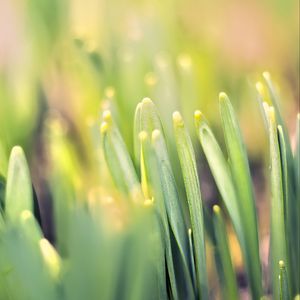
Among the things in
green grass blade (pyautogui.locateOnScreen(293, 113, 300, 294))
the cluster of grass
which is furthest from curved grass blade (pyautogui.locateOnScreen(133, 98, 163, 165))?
green grass blade (pyautogui.locateOnScreen(293, 113, 300, 294))

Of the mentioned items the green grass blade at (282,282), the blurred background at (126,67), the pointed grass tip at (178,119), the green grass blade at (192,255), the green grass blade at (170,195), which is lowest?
the green grass blade at (282,282)

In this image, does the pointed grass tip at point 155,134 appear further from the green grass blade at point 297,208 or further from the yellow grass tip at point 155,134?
the green grass blade at point 297,208

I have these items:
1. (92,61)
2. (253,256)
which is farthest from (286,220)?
(92,61)

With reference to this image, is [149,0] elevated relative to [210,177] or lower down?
elevated

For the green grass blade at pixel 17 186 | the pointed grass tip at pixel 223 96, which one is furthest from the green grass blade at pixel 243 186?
the green grass blade at pixel 17 186

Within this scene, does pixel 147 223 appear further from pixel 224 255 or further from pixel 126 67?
pixel 126 67

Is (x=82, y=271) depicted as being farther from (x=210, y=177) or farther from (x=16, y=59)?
(x=16, y=59)

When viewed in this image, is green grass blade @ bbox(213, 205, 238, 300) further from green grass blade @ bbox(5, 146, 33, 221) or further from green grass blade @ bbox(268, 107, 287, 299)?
green grass blade @ bbox(5, 146, 33, 221)
